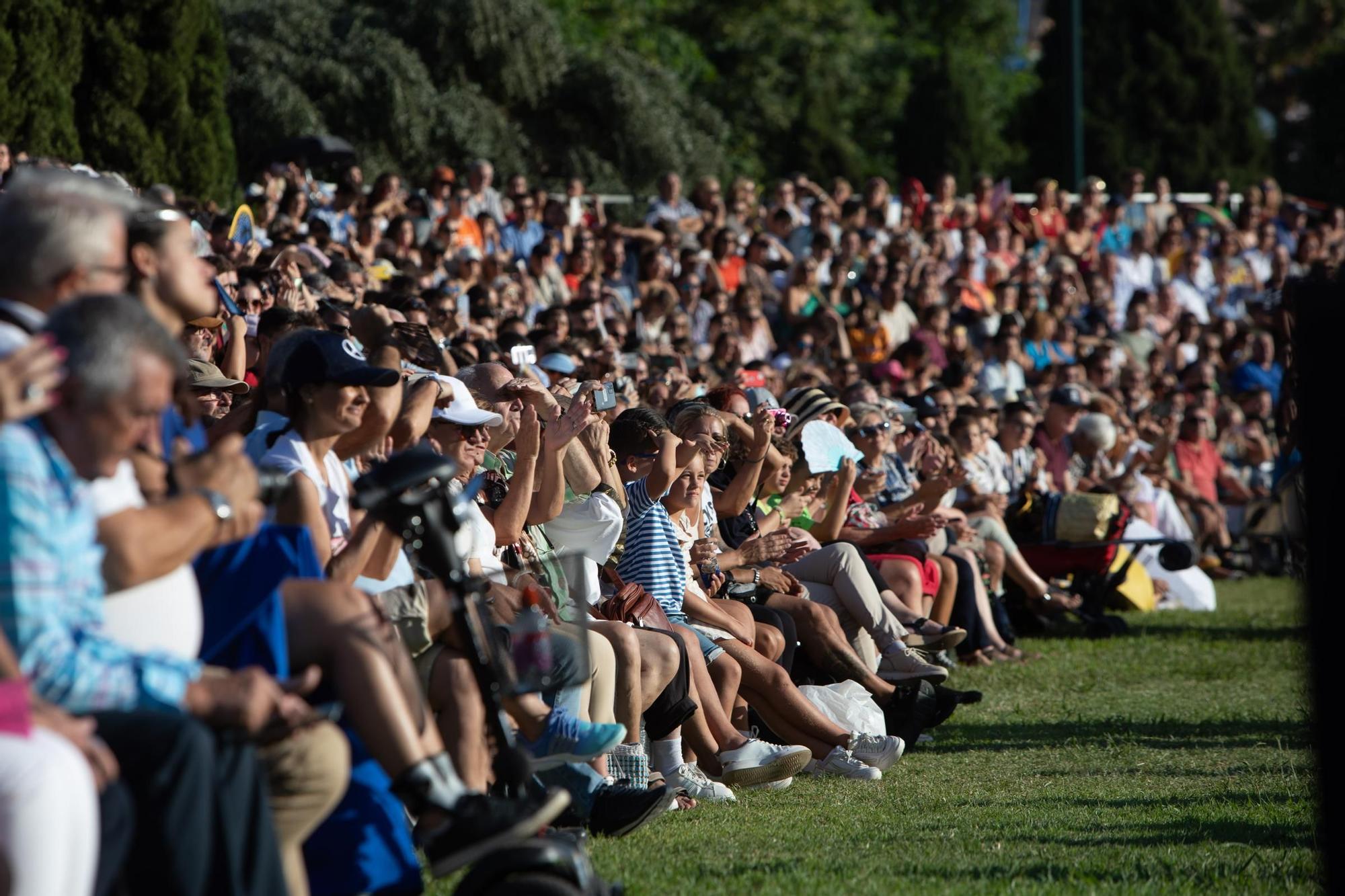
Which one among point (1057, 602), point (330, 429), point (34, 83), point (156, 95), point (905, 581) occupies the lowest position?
point (1057, 602)

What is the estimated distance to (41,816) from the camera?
3180 mm

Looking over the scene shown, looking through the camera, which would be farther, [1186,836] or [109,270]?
[1186,836]

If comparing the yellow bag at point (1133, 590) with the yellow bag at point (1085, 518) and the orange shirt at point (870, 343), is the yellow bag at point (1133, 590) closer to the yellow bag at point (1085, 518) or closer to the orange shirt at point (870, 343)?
the yellow bag at point (1085, 518)

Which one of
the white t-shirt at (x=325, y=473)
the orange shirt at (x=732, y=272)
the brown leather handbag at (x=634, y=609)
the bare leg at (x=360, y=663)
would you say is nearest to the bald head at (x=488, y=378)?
the brown leather handbag at (x=634, y=609)

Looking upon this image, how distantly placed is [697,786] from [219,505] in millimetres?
3446

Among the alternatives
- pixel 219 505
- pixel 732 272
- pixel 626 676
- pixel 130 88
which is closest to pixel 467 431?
pixel 626 676

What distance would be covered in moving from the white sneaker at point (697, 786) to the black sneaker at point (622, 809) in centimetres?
85

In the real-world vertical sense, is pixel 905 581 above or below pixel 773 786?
above

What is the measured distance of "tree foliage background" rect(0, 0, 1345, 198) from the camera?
15844 millimetres

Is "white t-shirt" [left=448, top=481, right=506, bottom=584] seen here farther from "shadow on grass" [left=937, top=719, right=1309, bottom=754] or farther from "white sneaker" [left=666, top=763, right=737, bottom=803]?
"shadow on grass" [left=937, top=719, right=1309, bottom=754]

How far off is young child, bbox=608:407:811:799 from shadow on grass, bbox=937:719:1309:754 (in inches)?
54.0

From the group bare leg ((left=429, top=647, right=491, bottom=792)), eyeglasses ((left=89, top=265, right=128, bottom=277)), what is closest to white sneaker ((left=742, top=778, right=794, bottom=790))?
bare leg ((left=429, top=647, right=491, bottom=792))

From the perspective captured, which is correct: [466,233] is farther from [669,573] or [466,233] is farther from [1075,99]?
[1075,99]

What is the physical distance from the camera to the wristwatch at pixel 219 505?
3.67 m
